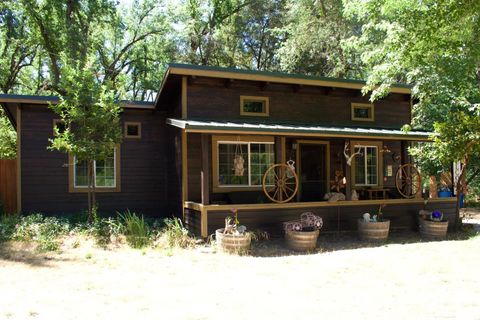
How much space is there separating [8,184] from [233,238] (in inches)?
→ 297

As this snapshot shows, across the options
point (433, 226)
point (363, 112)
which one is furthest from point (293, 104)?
point (433, 226)

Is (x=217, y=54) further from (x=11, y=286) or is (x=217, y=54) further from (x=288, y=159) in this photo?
(x=11, y=286)

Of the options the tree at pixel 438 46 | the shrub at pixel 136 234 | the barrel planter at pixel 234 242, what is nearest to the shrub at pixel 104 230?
the shrub at pixel 136 234

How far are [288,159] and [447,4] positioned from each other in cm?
574

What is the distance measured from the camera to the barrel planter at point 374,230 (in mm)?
9727

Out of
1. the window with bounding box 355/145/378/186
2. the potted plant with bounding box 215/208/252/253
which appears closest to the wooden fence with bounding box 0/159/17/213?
the potted plant with bounding box 215/208/252/253

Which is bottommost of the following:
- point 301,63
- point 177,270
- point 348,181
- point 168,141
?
point 177,270

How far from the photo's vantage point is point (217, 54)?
24.8m

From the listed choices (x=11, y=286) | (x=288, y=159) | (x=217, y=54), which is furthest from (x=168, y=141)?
(x=217, y=54)

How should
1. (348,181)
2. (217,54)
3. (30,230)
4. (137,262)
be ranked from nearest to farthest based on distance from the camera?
(137,262)
(30,230)
(348,181)
(217,54)

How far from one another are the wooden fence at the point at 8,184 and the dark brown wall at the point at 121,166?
937mm

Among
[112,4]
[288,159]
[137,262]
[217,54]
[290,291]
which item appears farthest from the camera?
[217,54]

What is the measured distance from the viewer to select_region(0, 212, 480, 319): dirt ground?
4.66 meters

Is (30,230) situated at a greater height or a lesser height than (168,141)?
lesser
